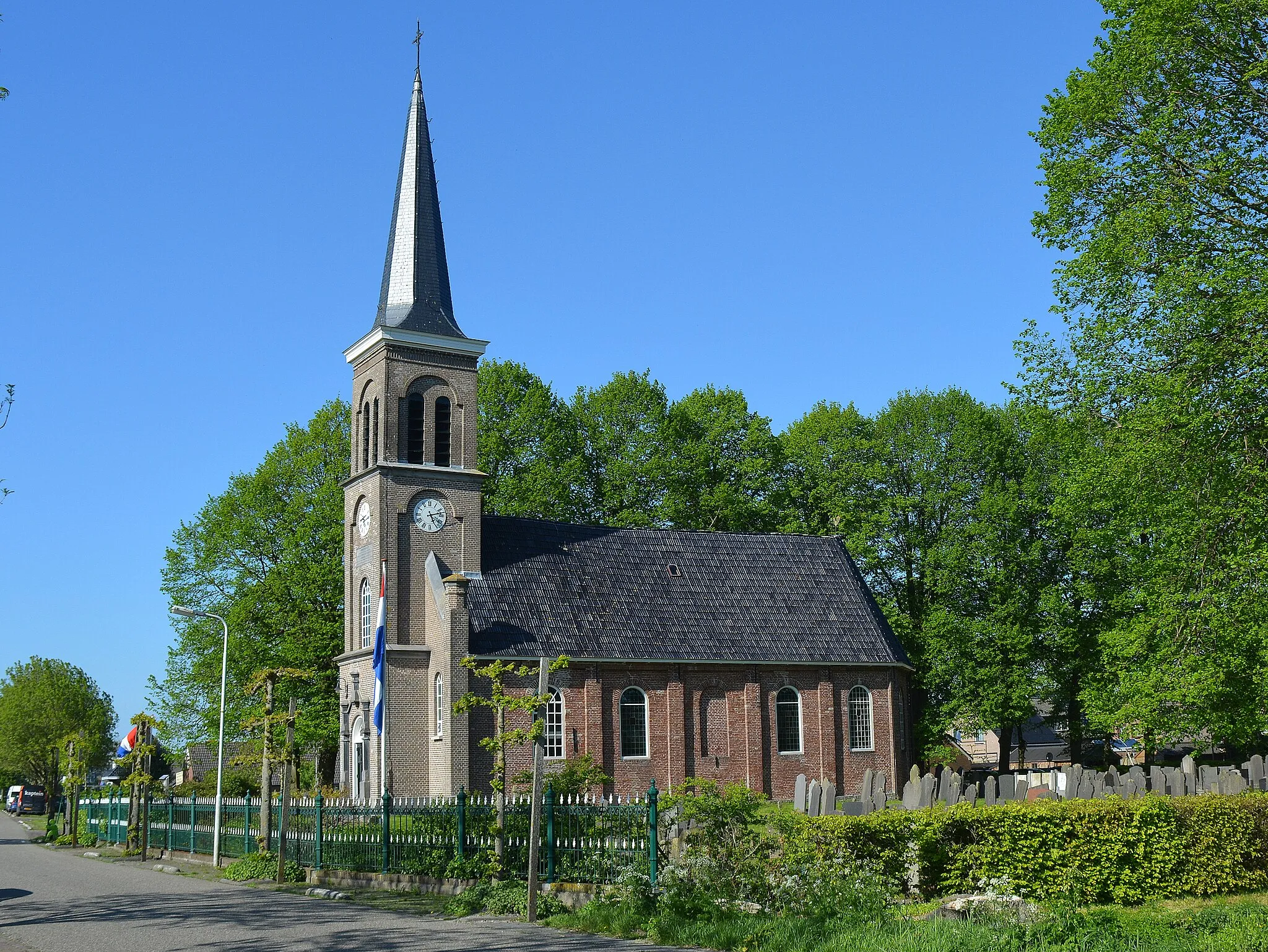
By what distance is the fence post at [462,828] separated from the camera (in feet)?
64.1

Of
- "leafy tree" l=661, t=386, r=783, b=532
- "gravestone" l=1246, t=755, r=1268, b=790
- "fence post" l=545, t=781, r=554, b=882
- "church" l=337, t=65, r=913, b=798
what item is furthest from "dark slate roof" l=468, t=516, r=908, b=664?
"fence post" l=545, t=781, r=554, b=882

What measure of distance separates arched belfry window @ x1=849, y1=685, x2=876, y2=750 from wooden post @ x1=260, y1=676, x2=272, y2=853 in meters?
22.0

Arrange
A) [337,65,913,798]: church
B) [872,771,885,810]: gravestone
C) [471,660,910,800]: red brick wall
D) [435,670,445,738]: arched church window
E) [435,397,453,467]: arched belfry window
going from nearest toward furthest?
[872,771,885,810]: gravestone → [435,670,445,738]: arched church window → [337,65,913,798]: church → [471,660,910,800]: red brick wall → [435,397,453,467]: arched belfry window

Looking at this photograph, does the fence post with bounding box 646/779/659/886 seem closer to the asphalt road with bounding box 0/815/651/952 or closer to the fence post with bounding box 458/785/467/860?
the asphalt road with bounding box 0/815/651/952

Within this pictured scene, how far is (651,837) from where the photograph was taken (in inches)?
655

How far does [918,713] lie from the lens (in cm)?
4828

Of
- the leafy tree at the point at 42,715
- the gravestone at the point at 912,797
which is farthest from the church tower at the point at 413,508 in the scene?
the leafy tree at the point at 42,715

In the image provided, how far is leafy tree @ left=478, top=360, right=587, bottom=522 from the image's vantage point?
166 feet

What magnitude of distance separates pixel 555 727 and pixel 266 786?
13.4 metres

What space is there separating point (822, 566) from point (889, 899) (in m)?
29.8

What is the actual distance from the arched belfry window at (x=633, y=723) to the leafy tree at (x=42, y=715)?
49.9 meters

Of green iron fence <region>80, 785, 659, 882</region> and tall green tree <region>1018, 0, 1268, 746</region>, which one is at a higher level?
tall green tree <region>1018, 0, 1268, 746</region>

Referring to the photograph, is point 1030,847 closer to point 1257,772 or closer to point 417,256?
point 1257,772

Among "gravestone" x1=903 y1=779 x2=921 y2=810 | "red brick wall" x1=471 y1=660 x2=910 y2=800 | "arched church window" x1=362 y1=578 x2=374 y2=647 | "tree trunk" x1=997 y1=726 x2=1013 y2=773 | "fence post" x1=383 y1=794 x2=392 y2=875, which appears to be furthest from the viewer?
"tree trunk" x1=997 y1=726 x2=1013 y2=773
